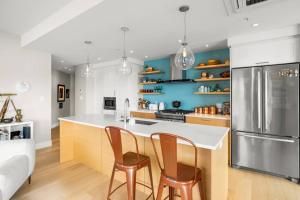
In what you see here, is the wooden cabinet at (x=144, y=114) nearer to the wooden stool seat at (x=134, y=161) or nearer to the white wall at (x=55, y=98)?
the wooden stool seat at (x=134, y=161)

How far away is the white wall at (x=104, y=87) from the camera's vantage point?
5168 mm

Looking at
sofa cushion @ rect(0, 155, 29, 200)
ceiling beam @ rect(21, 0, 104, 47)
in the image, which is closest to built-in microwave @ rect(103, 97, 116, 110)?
ceiling beam @ rect(21, 0, 104, 47)

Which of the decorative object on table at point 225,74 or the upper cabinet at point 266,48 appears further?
the decorative object on table at point 225,74

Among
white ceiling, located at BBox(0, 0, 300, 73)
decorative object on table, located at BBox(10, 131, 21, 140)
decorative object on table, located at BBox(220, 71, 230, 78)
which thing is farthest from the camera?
decorative object on table, located at BBox(220, 71, 230, 78)

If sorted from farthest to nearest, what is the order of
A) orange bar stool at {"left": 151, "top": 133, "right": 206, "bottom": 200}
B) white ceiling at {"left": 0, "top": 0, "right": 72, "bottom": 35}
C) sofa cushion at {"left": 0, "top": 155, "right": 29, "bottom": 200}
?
white ceiling at {"left": 0, "top": 0, "right": 72, "bottom": 35}
sofa cushion at {"left": 0, "top": 155, "right": 29, "bottom": 200}
orange bar stool at {"left": 151, "top": 133, "right": 206, "bottom": 200}

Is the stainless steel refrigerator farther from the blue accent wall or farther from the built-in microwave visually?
the built-in microwave

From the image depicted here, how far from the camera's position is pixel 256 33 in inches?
113

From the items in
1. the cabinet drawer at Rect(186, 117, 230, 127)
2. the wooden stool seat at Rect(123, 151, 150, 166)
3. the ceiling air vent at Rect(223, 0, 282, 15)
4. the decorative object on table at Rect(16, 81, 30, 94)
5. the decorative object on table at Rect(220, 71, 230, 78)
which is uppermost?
the ceiling air vent at Rect(223, 0, 282, 15)

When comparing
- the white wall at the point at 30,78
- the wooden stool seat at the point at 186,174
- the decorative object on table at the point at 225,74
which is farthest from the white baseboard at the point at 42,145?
the decorative object on table at the point at 225,74

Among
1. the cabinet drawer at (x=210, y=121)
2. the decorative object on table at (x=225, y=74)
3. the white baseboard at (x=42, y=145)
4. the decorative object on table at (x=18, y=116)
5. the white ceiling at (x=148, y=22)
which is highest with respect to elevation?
the white ceiling at (x=148, y=22)

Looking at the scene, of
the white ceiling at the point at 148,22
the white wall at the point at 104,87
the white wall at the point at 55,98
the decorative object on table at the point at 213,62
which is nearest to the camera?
the white ceiling at the point at 148,22

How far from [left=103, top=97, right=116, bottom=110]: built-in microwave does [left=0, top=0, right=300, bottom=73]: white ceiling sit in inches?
81.7

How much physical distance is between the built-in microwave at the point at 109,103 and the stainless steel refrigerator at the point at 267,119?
3.60 m

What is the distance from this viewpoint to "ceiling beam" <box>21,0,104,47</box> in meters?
2.10
